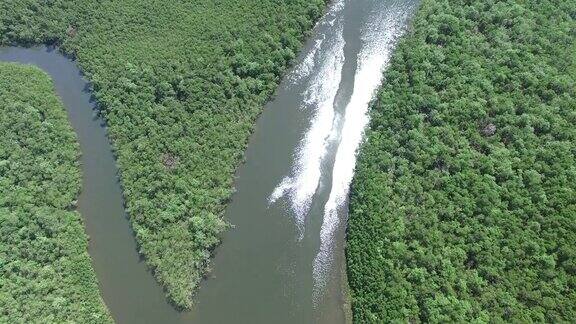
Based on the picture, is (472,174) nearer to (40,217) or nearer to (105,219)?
(105,219)

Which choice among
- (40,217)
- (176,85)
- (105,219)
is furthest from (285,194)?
(40,217)

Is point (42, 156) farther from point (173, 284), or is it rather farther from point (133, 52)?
point (173, 284)

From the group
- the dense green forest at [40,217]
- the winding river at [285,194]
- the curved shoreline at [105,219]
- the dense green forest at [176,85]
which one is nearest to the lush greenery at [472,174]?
the winding river at [285,194]

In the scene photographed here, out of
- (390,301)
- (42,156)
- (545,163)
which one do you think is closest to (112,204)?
(42,156)

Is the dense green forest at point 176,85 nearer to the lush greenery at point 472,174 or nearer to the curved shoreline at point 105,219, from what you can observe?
the curved shoreline at point 105,219

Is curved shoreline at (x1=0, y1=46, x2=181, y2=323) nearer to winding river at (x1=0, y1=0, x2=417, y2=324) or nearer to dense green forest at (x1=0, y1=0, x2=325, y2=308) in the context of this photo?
winding river at (x1=0, y1=0, x2=417, y2=324)

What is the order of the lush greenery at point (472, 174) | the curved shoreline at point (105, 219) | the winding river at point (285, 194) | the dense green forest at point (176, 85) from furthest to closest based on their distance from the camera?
the dense green forest at point (176, 85), the curved shoreline at point (105, 219), the winding river at point (285, 194), the lush greenery at point (472, 174)
